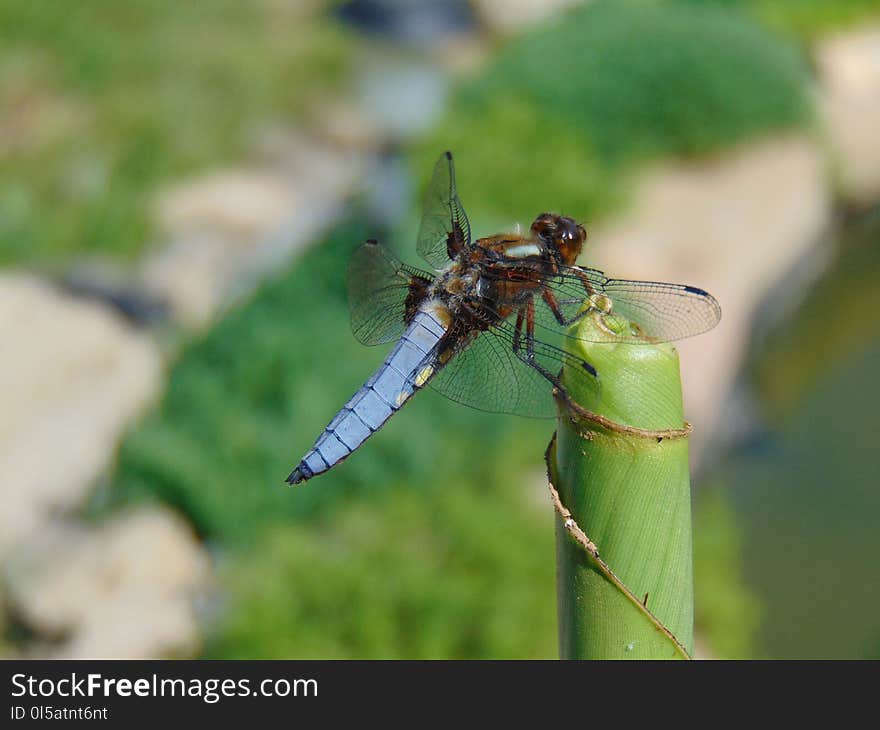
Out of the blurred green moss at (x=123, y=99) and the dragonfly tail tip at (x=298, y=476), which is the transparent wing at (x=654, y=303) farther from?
the blurred green moss at (x=123, y=99)

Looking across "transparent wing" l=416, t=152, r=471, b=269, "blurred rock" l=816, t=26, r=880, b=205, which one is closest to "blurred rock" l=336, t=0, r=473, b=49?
"blurred rock" l=816, t=26, r=880, b=205

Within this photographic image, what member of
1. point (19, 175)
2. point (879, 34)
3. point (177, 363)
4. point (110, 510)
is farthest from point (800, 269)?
point (19, 175)

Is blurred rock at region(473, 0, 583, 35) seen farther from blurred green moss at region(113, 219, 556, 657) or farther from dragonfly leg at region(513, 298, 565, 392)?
dragonfly leg at region(513, 298, 565, 392)

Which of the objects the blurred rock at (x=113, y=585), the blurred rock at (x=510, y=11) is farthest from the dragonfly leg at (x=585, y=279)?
the blurred rock at (x=510, y=11)

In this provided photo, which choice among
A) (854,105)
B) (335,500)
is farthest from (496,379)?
(854,105)
